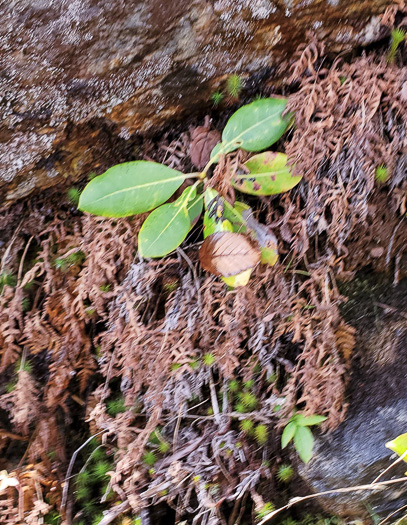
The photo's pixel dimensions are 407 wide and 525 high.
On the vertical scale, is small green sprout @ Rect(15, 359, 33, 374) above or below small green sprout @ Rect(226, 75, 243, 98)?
below

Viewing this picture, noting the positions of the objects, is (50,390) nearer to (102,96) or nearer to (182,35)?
(102,96)

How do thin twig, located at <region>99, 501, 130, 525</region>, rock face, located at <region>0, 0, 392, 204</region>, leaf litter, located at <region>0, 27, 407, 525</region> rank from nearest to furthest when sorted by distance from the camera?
1. rock face, located at <region>0, 0, 392, 204</region>
2. leaf litter, located at <region>0, 27, 407, 525</region>
3. thin twig, located at <region>99, 501, 130, 525</region>

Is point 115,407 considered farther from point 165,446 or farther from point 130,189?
point 130,189

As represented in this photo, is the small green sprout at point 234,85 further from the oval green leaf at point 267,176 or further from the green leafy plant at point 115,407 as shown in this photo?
the green leafy plant at point 115,407

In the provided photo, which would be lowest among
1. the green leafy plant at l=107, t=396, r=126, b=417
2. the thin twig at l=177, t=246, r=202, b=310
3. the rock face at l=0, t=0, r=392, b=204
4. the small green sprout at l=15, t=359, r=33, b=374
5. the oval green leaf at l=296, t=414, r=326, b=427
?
the oval green leaf at l=296, t=414, r=326, b=427

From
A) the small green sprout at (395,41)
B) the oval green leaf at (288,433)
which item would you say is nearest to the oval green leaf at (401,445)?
the oval green leaf at (288,433)

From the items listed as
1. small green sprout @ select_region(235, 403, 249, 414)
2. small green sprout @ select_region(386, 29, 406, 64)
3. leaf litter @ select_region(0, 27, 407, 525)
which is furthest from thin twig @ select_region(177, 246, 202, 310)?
small green sprout @ select_region(386, 29, 406, 64)

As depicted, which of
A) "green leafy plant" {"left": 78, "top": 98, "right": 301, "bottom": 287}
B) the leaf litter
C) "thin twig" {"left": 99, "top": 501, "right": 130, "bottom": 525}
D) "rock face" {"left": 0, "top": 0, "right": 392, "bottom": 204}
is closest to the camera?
"rock face" {"left": 0, "top": 0, "right": 392, "bottom": 204}

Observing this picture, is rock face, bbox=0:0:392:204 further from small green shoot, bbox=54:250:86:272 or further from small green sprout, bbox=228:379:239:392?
small green sprout, bbox=228:379:239:392
